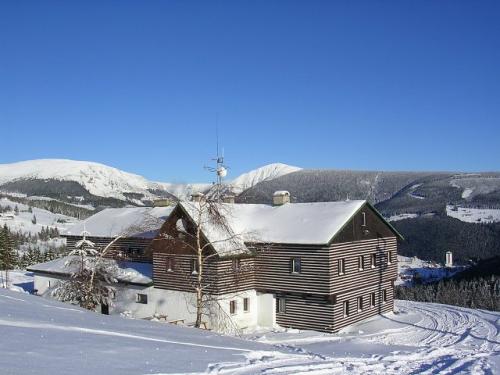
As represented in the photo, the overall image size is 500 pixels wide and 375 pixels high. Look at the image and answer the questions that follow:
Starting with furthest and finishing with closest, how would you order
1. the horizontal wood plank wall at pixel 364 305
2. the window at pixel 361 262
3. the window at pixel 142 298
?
the window at pixel 142 298 → the window at pixel 361 262 → the horizontal wood plank wall at pixel 364 305

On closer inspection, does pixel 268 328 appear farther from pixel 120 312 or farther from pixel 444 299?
pixel 444 299

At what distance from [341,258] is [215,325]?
8251 mm

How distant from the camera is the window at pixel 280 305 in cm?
3269

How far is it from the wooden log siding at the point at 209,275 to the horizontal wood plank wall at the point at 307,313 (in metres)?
2.59

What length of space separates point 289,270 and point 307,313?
2.74 metres

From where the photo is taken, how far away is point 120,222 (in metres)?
43.6

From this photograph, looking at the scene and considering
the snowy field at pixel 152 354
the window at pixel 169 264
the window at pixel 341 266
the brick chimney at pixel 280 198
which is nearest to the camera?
the snowy field at pixel 152 354

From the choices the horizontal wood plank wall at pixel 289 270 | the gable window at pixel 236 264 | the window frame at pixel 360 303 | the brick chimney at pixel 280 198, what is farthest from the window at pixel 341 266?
the brick chimney at pixel 280 198

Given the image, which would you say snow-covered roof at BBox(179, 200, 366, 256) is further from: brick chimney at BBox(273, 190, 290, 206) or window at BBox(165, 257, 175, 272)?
window at BBox(165, 257, 175, 272)

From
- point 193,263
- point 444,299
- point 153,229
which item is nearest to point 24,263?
point 153,229

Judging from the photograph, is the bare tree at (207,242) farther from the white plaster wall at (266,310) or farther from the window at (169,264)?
the white plaster wall at (266,310)

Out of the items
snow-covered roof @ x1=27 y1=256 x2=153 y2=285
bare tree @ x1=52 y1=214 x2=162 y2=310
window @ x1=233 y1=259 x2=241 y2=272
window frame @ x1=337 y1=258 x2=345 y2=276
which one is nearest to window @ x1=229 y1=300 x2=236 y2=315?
window @ x1=233 y1=259 x2=241 y2=272

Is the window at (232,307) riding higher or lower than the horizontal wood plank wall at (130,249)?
lower

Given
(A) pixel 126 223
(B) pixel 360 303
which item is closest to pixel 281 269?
(B) pixel 360 303
